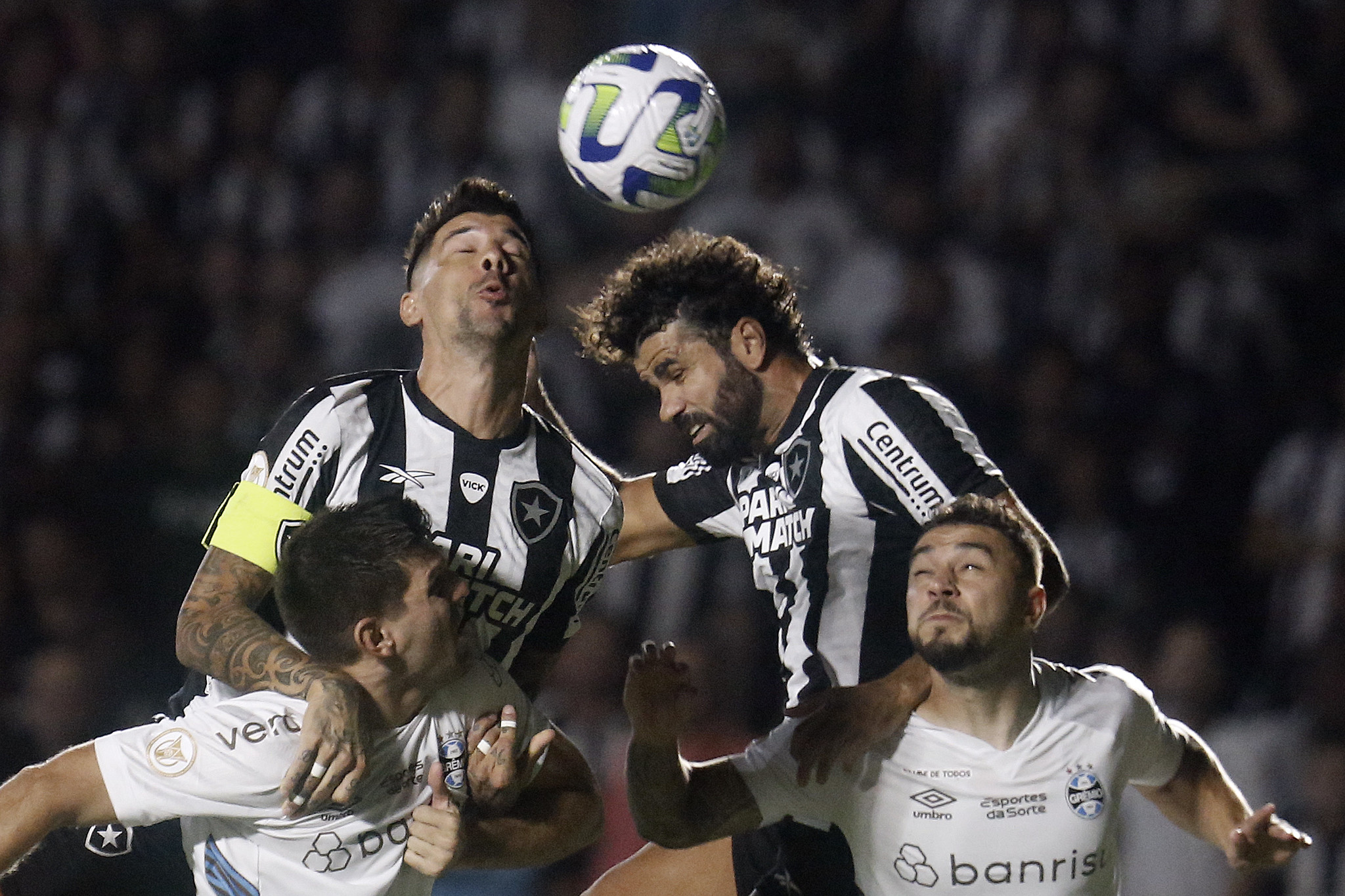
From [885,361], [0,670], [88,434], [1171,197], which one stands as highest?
[1171,197]

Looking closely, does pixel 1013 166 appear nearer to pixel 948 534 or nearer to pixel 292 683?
pixel 948 534

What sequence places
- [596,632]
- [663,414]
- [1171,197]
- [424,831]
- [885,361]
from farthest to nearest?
[1171,197], [885,361], [596,632], [663,414], [424,831]

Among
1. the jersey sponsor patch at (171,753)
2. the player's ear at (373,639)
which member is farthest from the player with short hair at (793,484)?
the jersey sponsor patch at (171,753)

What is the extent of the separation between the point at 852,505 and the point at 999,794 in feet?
2.58

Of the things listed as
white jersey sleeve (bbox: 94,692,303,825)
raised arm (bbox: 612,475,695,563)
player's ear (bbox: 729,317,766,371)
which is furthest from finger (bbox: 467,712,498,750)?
player's ear (bbox: 729,317,766,371)

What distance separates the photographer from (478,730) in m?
3.41

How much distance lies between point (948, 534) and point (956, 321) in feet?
13.1

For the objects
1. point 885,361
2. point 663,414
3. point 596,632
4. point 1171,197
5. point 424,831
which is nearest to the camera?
point 424,831

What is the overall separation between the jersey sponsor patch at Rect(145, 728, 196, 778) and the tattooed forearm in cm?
89

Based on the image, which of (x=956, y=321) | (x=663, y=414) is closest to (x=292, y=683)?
(x=663, y=414)

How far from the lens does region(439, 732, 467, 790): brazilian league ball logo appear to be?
3412mm

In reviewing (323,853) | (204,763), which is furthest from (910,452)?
(204,763)

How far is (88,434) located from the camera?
723cm

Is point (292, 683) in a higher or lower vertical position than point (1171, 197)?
lower
